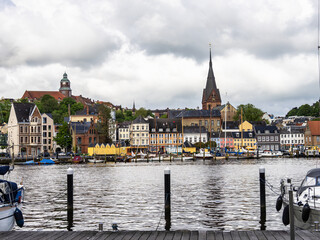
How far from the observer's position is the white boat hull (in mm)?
21312

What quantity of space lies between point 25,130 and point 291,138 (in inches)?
4075

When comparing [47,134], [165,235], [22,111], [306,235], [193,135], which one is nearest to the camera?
[306,235]

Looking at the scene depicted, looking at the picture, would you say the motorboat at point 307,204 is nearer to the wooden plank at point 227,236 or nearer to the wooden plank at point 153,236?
the wooden plank at point 227,236

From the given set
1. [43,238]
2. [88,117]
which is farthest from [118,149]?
[43,238]

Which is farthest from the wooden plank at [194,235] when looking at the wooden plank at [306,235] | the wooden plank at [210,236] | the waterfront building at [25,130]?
the waterfront building at [25,130]

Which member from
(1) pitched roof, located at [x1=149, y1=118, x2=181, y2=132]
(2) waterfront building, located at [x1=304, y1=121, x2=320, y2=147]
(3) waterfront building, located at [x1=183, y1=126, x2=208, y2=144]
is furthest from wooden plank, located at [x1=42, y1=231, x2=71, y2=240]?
(2) waterfront building, located at [x1=304, y1=121, x2=320, y2=147]

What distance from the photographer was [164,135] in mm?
176875

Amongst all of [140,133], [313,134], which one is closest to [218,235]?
[140,133]

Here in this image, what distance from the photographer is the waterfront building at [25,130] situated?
152 m

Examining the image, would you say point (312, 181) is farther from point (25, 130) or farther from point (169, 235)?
point (25, 130)

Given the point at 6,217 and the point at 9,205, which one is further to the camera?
the point at 9,205

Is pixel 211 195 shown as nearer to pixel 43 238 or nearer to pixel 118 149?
pixel 43 238

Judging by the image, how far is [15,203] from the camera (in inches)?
912

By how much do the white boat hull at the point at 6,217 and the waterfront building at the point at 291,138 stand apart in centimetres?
17814
